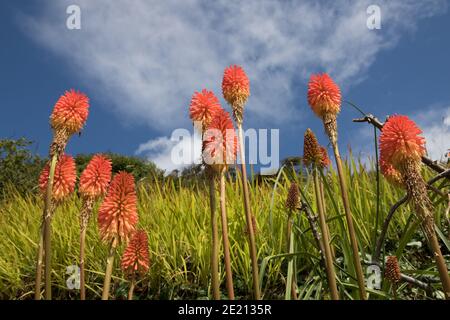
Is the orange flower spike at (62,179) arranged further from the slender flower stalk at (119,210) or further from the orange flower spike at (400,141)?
the orange flower spike at (400,141)

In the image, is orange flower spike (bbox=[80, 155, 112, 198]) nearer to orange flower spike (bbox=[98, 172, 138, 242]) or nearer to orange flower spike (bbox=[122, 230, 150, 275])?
orange flower spike (bbox=[98, 172, 138, 242])

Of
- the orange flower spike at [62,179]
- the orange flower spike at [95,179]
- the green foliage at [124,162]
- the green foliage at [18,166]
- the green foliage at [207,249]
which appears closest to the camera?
the orange flower spike at [95,179]

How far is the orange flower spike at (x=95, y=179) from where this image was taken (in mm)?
2865

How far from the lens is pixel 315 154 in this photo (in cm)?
279

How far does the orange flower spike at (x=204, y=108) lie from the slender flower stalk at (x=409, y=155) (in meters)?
1.05

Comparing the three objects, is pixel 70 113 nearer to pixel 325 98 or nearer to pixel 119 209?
pixel 119 209

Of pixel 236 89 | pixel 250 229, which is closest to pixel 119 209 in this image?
pixel 250 229

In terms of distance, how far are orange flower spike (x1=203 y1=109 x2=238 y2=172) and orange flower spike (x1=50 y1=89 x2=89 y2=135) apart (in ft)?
3.40

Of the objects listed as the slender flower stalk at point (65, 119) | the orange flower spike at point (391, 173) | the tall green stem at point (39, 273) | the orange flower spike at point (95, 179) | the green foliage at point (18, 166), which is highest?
the green foliage at point (18, 166)

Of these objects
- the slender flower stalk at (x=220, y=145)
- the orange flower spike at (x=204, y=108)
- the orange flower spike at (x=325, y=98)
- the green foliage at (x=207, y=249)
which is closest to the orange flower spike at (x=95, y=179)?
the orange flower spike at (x=204, y=108)

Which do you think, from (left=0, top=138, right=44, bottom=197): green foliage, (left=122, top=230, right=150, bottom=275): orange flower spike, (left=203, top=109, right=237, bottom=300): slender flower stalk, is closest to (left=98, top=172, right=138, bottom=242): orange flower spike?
(left=122, top=230, right=150, bottom=275): orange flower spike

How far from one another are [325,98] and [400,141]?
2.20ft
